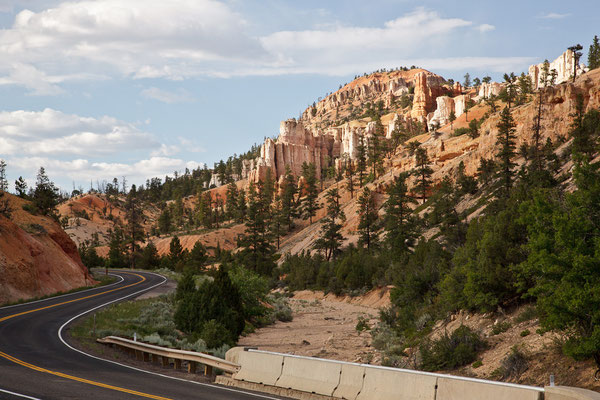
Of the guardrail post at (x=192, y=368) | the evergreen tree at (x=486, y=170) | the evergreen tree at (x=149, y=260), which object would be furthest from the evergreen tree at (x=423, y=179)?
the guardrail post at (x=192, y=368)

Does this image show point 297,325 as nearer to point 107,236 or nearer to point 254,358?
point 254,358

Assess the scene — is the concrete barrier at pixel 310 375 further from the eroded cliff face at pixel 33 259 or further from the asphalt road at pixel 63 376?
the eroded cliff face at pixel 33 259

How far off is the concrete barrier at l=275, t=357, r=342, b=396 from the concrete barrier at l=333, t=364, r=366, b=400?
14cm

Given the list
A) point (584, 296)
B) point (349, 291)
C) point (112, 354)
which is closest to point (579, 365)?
point (584, 296)

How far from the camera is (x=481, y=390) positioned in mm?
8828

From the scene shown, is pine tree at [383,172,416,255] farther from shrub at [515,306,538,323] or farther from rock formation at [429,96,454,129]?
rock formation at [429,96,454,129]

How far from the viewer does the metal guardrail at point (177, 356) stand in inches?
536

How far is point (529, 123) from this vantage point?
79250 mm

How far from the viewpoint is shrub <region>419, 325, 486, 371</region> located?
16781mm

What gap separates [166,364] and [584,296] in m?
13.0

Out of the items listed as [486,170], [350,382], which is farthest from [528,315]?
[486,170]

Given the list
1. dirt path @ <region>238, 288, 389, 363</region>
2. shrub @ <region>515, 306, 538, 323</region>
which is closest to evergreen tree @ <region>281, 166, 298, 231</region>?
dirt path @ <region>238, 288, 389, 363</region>

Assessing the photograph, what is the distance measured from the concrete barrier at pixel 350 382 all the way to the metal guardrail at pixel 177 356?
137 inches

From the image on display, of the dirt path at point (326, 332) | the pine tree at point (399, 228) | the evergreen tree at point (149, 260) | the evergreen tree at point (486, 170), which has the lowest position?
the evergreen tree at point (149, 260)
